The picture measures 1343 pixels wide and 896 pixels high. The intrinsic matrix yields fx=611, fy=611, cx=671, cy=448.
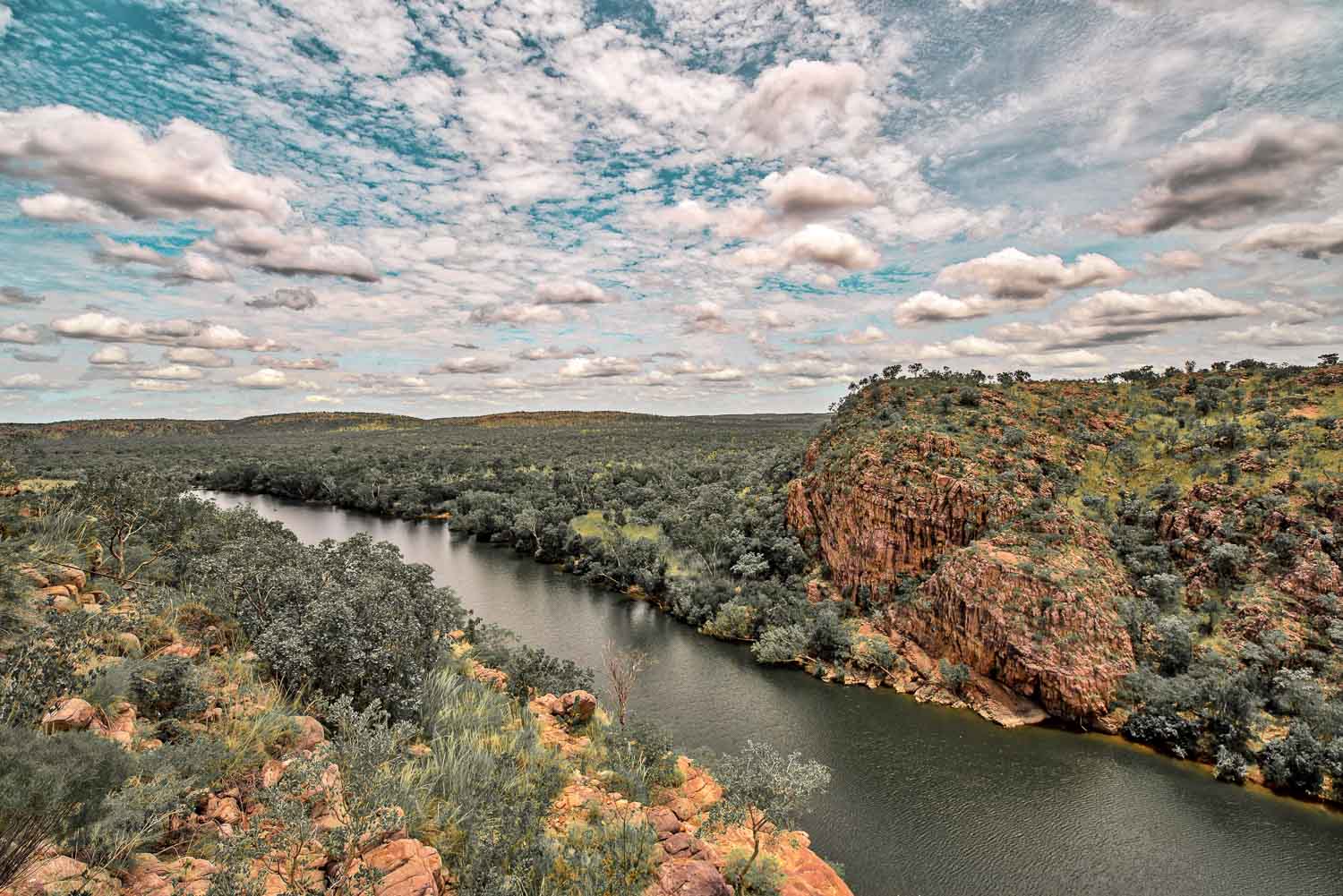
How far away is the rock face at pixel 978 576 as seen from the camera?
2719cm

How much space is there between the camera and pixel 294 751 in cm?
1117

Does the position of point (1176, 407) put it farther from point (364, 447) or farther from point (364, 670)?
point (364, 447)

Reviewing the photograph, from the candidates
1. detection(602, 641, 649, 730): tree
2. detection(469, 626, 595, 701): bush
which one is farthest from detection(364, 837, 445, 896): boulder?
detection(469, 626, 595, 701): bush

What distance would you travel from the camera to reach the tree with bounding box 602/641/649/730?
2305 centimetres

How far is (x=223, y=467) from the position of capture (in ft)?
303

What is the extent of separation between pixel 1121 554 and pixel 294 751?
1465 inches

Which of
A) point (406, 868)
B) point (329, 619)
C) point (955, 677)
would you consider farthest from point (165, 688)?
point (955, 677)

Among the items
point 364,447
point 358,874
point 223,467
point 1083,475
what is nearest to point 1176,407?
point 1083,475

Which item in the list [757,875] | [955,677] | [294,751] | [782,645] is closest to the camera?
[294,751]

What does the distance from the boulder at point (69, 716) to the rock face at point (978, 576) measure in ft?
98.9

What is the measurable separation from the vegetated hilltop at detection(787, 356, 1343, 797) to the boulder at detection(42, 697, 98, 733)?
30.6 metres

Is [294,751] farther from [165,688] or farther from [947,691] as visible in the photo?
[947,691]

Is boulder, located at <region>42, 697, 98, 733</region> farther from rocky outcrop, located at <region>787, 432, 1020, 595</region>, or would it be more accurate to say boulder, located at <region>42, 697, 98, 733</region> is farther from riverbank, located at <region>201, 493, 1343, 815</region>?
rocky outcrop, located at <region>787, 432, 1020, 595</region>

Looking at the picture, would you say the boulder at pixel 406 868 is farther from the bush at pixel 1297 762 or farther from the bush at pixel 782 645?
the bush at pixel 1297 762
